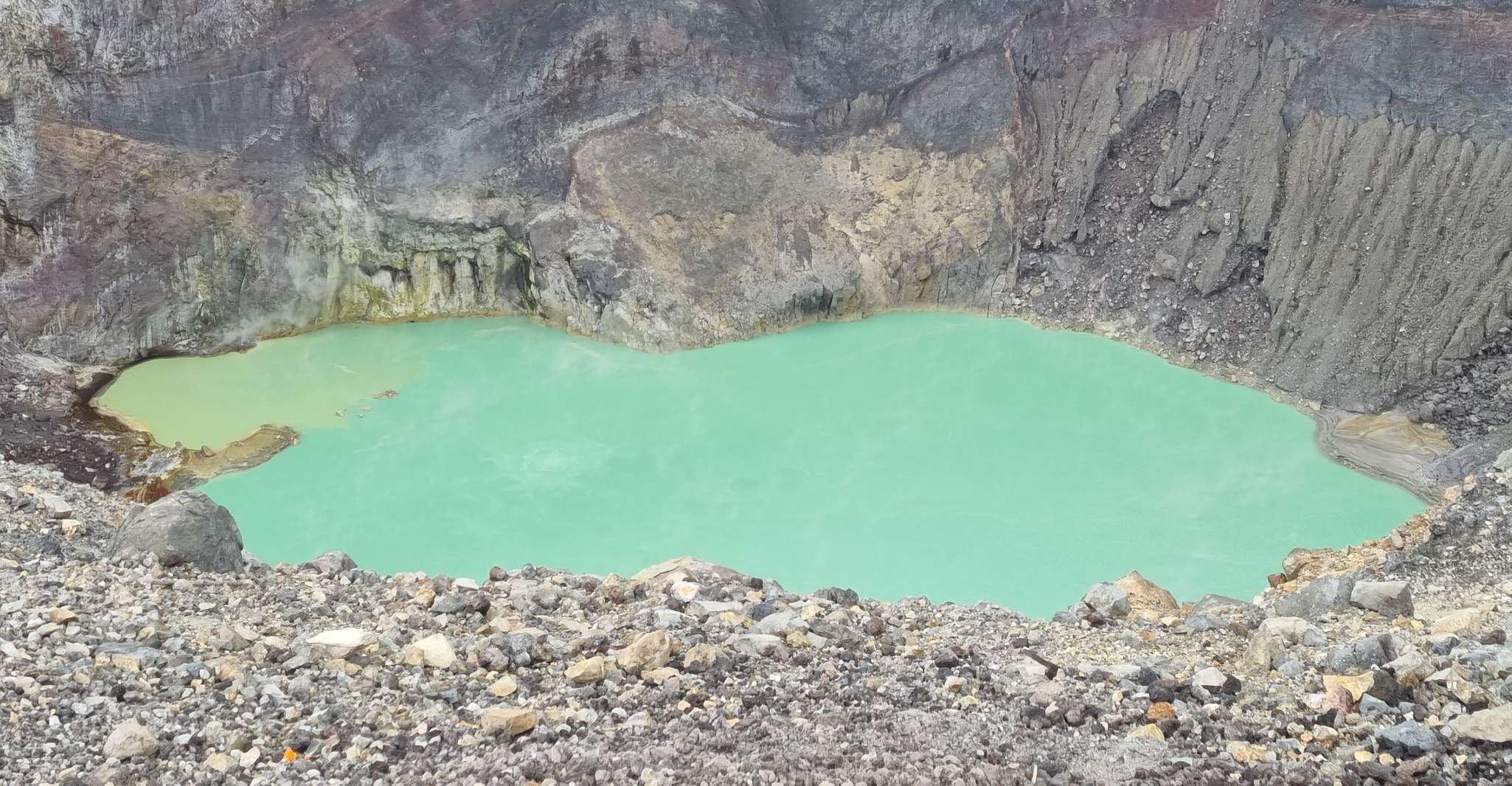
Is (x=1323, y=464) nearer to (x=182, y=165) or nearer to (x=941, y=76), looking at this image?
(x=941, y=76)

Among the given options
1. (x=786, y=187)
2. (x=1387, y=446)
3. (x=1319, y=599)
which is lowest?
(x=1387, y=446)

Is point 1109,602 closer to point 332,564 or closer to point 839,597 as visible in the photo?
point 839,597

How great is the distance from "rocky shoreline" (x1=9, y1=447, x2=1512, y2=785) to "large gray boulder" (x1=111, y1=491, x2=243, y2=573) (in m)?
0.11

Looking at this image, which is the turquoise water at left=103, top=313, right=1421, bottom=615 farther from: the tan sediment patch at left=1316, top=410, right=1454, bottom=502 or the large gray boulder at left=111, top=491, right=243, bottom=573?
the large gray boulder at left=111, top=491, right=243, bottom=573

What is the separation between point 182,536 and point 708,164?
14.1 m

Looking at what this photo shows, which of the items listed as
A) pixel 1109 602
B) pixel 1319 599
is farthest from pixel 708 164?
pixel 1319 599

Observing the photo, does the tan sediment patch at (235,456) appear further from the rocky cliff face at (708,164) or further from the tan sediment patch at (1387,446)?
the tan sediment patch at (1387,446)

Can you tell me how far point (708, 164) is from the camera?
21.5 m

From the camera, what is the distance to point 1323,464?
16250mm

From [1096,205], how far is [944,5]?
15.2 feet

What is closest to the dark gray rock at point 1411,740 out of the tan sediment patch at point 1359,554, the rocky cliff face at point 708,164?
the tan sediment patch at point 1359,554

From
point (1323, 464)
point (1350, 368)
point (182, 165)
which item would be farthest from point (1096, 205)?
point (182, 165)

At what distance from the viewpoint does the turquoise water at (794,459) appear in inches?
565

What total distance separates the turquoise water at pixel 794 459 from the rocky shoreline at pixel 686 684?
524 centimetres
